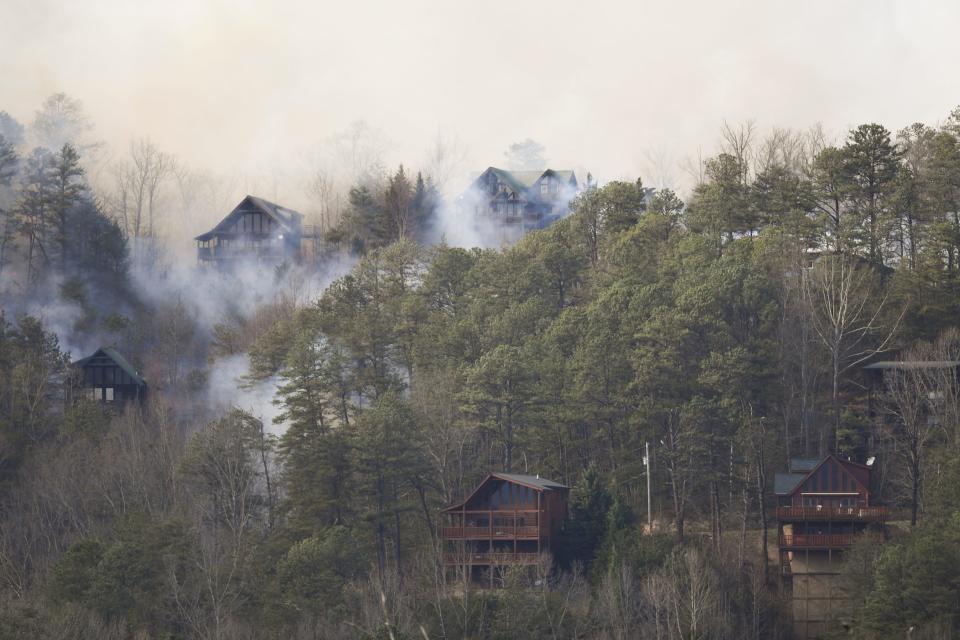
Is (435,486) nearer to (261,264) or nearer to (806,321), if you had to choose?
(806,321)

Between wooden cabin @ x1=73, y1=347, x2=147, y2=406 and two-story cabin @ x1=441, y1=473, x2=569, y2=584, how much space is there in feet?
116

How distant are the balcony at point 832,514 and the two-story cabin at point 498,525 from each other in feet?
38.3

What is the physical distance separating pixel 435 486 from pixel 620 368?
12329mm

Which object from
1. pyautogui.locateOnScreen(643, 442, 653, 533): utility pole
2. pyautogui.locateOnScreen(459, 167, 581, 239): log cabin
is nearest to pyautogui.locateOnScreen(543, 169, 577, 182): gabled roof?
pyautogui.locateOnScreen(459, 167, 581, 239): log cabin

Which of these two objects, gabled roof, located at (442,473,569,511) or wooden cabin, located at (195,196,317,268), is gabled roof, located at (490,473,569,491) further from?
wooden cabin, located at (195,196,317,268)

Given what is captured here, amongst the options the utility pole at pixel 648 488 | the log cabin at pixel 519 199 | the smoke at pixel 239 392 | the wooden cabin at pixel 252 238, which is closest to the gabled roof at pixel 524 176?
the log cabin at pixel 519 199

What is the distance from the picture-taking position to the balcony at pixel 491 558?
78062 millimetres

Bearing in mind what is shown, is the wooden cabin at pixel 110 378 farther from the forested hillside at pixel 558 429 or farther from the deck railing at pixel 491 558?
the deck railing at pixel 491 558

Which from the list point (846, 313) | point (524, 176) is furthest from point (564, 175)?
point (846, 313)

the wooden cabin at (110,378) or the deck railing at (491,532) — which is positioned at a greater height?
the wooden cabin at (110,378)

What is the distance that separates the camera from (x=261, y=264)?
12781 cm

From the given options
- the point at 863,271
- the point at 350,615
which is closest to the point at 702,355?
the point at 863,271

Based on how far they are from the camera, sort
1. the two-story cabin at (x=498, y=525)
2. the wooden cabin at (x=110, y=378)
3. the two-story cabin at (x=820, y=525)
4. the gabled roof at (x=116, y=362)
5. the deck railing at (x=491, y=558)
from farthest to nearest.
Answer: the gabled roof at (x=116, y=362), the wooden cabin at (x=110, y=378), the two-story cabin at (x=498, y=525), the deck railing at (x=491, y=558), the two-story cabin at (x=820, y=525)

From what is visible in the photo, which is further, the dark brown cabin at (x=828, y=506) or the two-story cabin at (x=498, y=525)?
the two-story cabin at (x=498, y=525)
